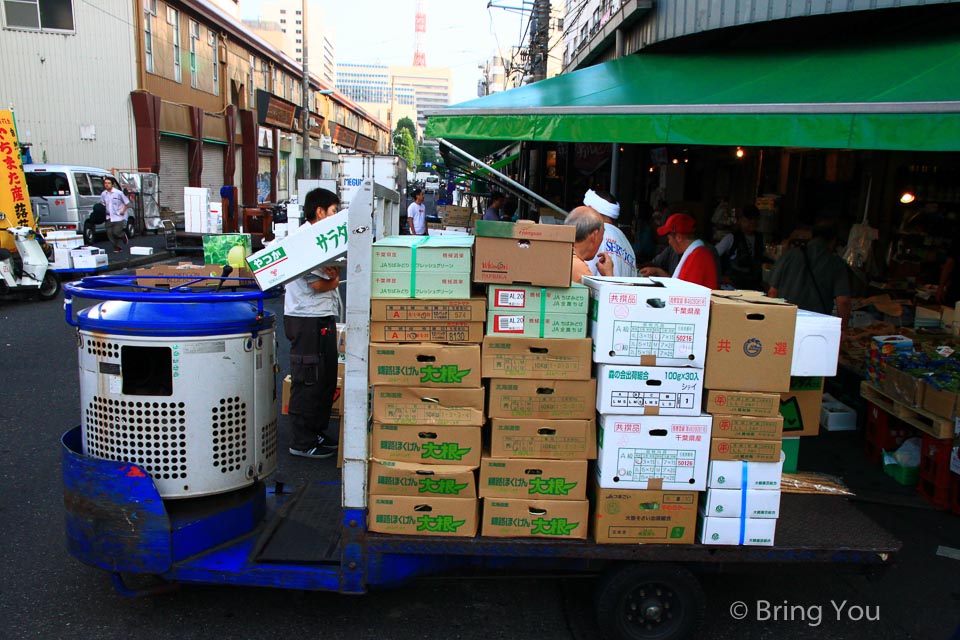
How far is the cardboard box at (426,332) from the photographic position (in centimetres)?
309

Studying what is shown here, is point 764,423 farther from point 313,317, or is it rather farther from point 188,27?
point 188,27

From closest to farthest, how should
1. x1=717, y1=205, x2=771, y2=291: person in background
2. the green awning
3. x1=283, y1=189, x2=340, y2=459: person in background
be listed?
the green awning
x1=283, y1=189, x2=340, y2=459: person in background
x1=717, y1=205, x2=771, y2=291: person in background

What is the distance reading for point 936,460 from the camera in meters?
4.88

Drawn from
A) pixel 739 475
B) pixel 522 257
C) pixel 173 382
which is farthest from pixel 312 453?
pixel 739 475

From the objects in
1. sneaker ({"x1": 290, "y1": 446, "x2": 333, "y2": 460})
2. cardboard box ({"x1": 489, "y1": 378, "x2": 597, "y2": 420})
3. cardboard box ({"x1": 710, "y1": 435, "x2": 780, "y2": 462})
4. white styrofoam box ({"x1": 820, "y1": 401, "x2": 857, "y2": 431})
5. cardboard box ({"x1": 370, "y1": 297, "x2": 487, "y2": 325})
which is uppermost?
cardboard box ({"x1": 370, "y1": 297, "x2": 487, "y2": 325})

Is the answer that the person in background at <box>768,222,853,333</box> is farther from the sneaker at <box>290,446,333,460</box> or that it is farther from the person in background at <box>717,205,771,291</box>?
the sneaker at <box>290,446,333,460</box>

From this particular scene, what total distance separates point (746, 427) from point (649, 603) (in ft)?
3.00

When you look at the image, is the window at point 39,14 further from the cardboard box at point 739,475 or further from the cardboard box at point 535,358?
the cardboard box at point 739,475

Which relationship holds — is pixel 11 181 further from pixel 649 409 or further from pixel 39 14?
pixel 649 409

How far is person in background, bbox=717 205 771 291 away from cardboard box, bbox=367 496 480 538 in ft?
22.4

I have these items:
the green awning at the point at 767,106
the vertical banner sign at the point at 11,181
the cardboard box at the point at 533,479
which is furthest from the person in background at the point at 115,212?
the cardboard box at the point at 533,479

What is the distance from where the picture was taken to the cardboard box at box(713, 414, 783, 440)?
10.2ft

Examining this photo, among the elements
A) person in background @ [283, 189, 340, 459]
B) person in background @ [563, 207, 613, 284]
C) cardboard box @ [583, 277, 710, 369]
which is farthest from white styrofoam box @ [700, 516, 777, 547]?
person in background @ [283, 189, 340, 459]

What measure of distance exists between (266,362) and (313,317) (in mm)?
1627
